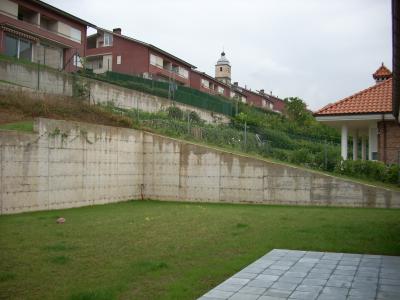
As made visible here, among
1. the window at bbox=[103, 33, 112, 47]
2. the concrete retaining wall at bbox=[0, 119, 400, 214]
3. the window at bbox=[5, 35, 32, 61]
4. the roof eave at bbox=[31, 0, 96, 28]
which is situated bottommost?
the concrete retaining wall at bbox=[0, 119, 400, 214]

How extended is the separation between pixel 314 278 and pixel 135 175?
1339 centimetres

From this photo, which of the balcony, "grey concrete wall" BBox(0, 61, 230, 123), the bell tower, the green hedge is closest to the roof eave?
the balcony

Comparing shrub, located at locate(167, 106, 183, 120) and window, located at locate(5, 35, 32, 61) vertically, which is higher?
window, located at locate(5, 35, 32, 61)

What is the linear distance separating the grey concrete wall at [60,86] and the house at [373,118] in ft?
39.7

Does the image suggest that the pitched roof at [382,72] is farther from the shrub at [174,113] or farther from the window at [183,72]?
the window at [183,72]

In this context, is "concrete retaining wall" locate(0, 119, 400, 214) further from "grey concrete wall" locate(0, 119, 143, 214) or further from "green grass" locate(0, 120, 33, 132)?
"green grass" locate(0, 120, 33, 132)

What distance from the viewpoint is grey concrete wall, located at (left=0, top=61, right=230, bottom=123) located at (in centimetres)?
2034

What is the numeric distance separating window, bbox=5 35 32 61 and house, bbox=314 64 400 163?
69.3 ft

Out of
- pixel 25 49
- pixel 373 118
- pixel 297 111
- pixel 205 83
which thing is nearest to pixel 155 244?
pixel 373 118

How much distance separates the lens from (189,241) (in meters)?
9.15

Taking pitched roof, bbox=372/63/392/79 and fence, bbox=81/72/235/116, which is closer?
pitched roof, bbox=372/63/392/79

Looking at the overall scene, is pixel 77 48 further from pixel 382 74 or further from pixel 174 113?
pixel 382 74

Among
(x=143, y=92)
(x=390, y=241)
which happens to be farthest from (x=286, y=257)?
(x=143, y=92)

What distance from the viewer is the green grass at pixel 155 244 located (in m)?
5.90
